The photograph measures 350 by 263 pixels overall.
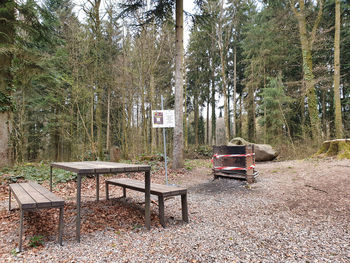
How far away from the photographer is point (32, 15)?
875 cm

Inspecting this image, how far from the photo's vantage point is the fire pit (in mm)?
6301

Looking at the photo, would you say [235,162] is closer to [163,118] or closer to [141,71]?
[163,118]

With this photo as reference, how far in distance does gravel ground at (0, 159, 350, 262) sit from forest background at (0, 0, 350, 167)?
6343 mm

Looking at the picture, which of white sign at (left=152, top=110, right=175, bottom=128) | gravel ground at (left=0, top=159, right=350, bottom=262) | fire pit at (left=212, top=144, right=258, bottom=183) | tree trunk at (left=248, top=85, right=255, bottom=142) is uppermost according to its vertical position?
tree trunk at (left=248, top=85, right=255, bottom=142)

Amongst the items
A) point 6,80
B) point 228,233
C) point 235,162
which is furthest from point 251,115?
point 228,233

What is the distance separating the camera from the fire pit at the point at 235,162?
6301 millimetres

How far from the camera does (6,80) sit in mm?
8273

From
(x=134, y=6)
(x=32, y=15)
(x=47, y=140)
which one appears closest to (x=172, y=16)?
(x=134, y=6)

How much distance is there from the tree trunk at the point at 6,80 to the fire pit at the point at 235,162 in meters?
7.54

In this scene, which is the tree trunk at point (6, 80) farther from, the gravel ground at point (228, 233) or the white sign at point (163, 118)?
the white sign at point (163, 118)

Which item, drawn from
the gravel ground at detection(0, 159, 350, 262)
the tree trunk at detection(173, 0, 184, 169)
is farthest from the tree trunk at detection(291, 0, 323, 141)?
the gravel ground at detection(0, 159, 350, 262)

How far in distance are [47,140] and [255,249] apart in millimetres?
17505

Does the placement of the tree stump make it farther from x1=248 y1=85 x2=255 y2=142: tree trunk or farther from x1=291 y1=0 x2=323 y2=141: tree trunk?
x1=248 y1=85 x2=255 y2=142: tree trunk

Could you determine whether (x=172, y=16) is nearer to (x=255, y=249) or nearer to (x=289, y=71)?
(x=255, y=249)
